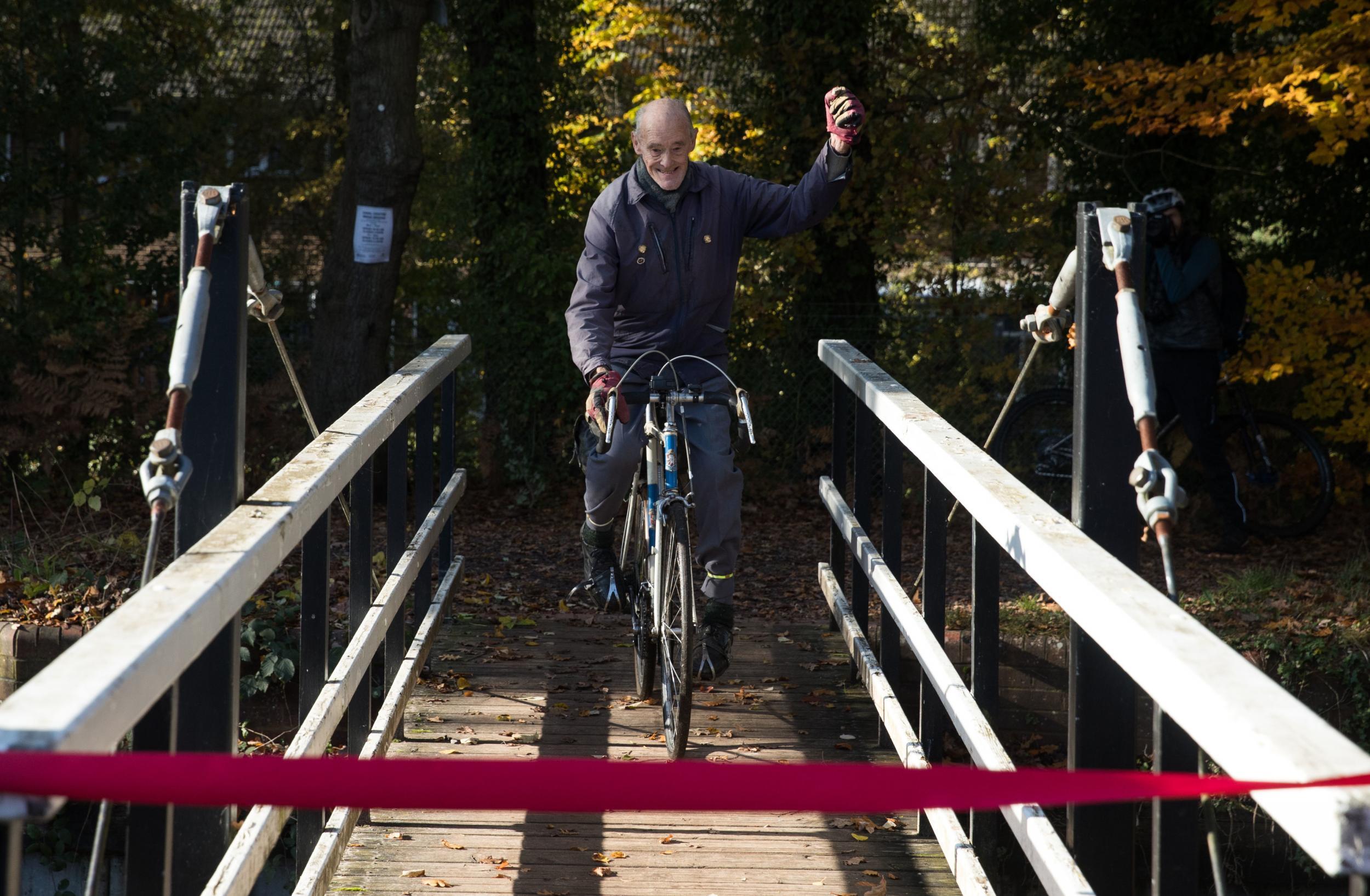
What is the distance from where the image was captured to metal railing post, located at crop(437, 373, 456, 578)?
572 centimetres

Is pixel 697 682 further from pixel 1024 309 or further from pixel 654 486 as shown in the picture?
pixel 1024 309

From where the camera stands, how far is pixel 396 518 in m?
4.57

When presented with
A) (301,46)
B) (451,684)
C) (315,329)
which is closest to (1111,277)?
(451,684)

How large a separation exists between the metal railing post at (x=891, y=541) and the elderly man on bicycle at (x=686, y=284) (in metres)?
0.46

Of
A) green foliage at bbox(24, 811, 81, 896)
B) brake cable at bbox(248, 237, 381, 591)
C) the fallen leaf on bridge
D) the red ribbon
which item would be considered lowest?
green foliage at bbox(24, 811, 81, 896)

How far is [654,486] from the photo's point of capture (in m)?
4.61

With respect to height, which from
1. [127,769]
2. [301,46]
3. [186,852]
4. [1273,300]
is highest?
[301,46]

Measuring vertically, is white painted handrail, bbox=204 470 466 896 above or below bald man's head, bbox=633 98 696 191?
below

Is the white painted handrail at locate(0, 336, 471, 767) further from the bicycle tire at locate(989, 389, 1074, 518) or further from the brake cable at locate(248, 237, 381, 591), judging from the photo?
the bicycle tire at locate(989, 389, 1074, 518)

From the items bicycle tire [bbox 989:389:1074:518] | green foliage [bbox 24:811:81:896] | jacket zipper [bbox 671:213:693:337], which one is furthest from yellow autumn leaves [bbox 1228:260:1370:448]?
green foliage [bbox 24:811:81:896]

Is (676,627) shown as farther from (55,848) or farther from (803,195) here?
(55,848)

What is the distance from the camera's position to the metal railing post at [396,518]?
441 cm

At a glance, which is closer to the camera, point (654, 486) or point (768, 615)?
point (654, 486)

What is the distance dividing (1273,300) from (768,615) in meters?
3.55
